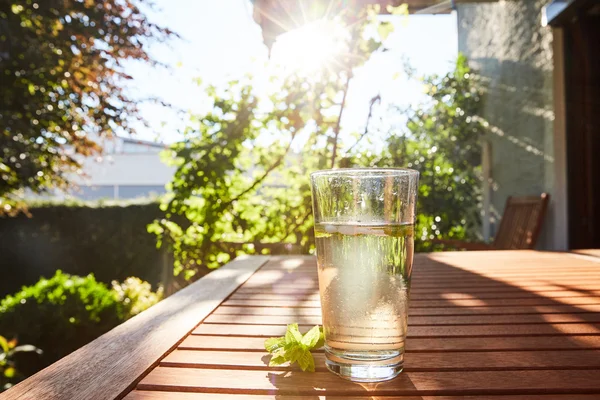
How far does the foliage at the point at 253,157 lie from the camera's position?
11.1 ft

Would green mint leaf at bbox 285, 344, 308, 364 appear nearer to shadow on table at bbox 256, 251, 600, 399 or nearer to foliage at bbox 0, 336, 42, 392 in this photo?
shadow on table at bbox 256, 251, 600, 399

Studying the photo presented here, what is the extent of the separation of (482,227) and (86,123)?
4.45m

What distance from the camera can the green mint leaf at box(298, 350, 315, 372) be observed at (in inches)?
25.0

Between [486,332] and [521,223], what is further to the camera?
[521,223]

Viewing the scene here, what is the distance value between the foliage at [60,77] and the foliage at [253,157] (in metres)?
1.10

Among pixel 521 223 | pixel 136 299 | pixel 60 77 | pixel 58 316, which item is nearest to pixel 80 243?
pixel 136 299

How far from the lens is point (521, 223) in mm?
4527

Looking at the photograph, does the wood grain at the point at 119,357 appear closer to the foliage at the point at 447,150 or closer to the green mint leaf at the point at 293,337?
the green mint leaf at the point at 293,337

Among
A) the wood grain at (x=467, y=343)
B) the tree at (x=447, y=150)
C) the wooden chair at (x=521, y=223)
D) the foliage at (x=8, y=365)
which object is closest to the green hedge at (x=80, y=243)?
the tree at (x=447, y=150)

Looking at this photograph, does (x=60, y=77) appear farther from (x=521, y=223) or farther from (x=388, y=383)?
(x=388, y=383)

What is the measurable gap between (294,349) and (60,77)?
4.05 metres

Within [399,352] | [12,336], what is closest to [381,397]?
[399,352]

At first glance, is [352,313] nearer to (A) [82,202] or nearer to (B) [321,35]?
(B) [321,35]

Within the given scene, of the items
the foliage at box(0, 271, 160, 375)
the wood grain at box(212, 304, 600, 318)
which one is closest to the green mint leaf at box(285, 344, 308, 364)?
the wood grain at box(212, 304, 600, 318)
